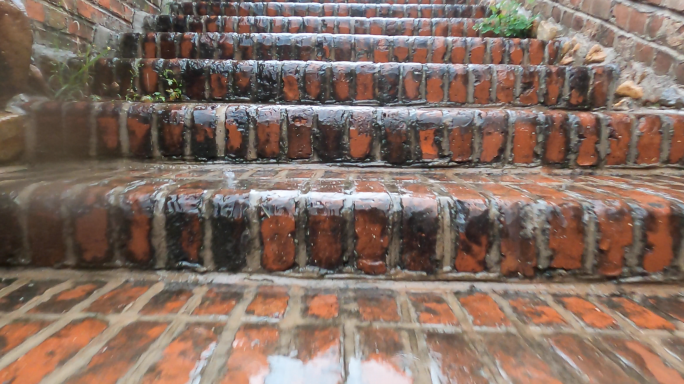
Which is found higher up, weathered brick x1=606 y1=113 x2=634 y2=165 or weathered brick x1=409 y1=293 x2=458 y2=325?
weathered brick x1=606 y1=113 x2=634 y2=165

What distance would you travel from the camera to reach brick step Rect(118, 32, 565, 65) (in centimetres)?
145

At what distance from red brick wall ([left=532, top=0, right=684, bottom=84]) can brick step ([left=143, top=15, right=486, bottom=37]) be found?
16.0 inches

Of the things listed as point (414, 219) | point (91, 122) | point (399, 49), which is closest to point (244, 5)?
point (399, 49)

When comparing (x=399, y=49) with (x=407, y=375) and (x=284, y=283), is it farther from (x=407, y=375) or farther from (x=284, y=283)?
(x=407, y=375)

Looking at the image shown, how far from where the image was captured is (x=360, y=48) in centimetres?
146

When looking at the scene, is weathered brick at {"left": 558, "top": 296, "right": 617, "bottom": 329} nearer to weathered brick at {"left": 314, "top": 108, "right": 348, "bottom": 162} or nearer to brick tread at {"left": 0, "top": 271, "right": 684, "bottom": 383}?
brick tread at {"left": 0, "top": 271, "right": 684, "bottom": 383}

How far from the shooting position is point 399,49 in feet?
4.78

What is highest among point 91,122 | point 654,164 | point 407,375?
point 91,122

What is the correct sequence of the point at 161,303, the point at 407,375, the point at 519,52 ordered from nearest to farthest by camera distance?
the point at 407,375 → the point at 161,303 → the point at 519,52

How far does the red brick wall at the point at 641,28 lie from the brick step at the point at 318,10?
2.37ft

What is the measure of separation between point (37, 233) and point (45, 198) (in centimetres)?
7

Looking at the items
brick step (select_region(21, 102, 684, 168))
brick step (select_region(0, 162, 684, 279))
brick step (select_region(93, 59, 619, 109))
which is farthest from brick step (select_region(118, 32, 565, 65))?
brick step (select_region(0, 162, 684, 279))

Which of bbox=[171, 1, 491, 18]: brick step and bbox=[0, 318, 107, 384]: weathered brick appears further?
bbox=[171, 1, 491, 18]: brick step

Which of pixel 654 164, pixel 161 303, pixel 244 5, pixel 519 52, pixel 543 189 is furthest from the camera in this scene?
pixel 244 5
